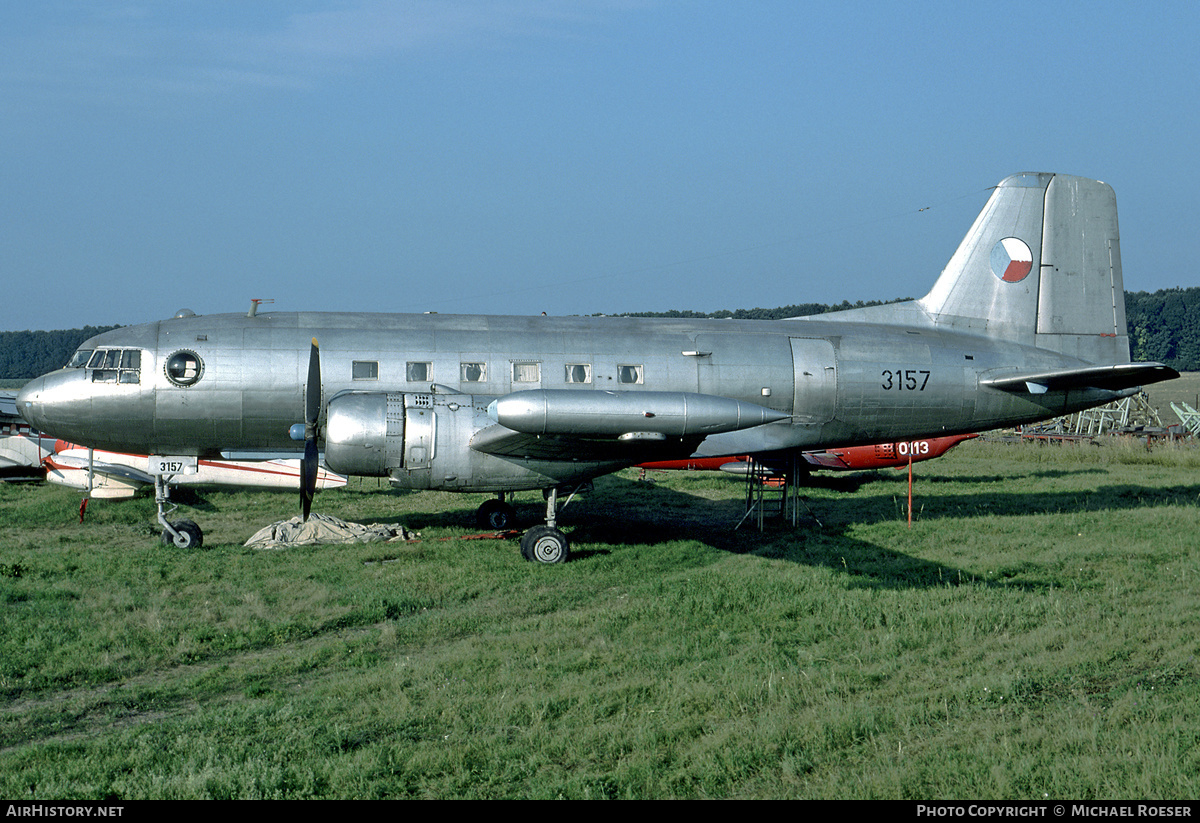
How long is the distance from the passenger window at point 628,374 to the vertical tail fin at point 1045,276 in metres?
7.44

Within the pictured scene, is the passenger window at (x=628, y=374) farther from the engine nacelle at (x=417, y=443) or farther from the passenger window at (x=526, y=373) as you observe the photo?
the engine nacelle at (x=417, y=443)

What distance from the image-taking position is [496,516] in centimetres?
2122

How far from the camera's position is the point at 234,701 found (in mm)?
10016

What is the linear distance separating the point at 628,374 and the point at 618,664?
8458 millimetres

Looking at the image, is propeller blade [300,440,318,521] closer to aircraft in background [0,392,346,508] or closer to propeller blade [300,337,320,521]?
propeller blade [300,337,320,521]

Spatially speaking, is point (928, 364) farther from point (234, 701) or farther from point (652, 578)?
point (234, 701)

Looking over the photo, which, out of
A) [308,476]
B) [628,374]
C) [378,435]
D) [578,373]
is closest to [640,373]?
[628,374]

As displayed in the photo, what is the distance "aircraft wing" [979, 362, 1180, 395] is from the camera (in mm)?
18188

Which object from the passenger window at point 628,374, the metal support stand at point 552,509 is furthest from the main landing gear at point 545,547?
the passenger window at point 628,374

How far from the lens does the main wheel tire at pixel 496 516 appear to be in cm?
2117

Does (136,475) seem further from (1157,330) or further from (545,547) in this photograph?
(1157,330)

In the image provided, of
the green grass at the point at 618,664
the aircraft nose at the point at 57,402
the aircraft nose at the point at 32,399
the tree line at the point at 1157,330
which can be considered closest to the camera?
the green grass at the point at 618,664

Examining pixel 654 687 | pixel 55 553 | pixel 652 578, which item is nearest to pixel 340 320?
pixel 55 553

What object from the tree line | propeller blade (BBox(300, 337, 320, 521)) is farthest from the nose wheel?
the tree line
